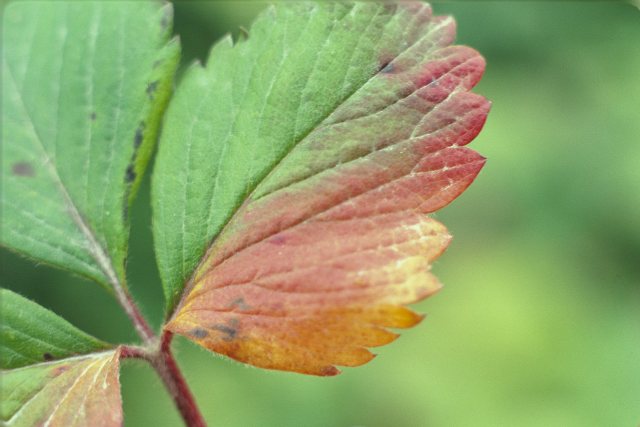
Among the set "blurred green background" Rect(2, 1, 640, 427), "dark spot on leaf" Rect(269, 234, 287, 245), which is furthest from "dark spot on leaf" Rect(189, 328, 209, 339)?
"blurred green background" Rect(2, 1, 640, 427)

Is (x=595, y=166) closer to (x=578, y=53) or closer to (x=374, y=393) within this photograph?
(x=578, y=53)

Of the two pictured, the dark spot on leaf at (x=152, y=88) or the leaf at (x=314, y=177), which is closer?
the leaf at (x=314, y=177)

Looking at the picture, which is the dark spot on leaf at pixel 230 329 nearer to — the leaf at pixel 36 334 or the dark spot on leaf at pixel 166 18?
the leaf at pixel 36 334

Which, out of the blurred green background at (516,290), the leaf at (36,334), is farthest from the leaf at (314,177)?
the blurred green background at (516,290)

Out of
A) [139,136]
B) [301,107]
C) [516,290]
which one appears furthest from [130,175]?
[516,290]

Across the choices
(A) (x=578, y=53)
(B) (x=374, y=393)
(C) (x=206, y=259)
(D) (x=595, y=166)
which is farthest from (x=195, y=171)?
(A) (x=578, y=53)

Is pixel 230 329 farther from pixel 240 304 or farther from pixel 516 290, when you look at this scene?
pixel 516 290

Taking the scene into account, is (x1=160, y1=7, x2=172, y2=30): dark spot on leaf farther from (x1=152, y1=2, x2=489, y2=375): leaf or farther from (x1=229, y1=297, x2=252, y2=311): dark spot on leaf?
(x1=229, y1=297, x2=252, y2=311): dark spot on leaf
